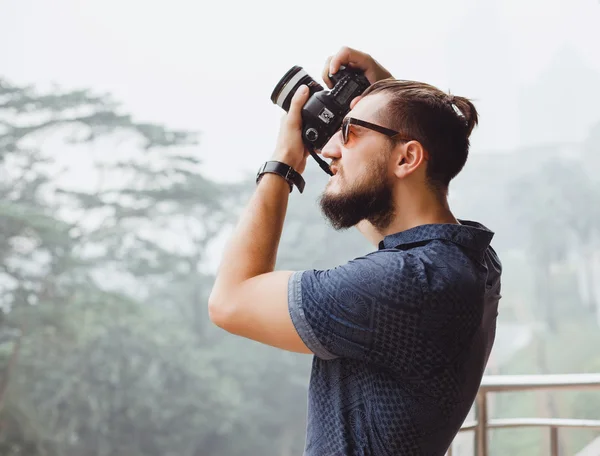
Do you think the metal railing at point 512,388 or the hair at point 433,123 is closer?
the hair at point 433,123

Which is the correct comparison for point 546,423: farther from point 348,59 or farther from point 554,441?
point 348,59

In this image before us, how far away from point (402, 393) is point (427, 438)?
0.19 ft

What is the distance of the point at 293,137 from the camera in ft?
2.81

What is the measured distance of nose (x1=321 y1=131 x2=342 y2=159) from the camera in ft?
2.71

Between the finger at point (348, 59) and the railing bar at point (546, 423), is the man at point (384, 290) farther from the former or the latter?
the railing bar at point (546, 423)

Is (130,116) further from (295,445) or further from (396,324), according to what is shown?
(396,324)

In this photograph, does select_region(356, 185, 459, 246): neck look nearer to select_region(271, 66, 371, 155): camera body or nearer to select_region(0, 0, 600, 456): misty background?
select_region(271, 66, 371, 155): camera body

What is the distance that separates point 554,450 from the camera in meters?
1.40

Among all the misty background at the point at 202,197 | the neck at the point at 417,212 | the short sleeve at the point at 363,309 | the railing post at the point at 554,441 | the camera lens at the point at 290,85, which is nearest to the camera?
the short sleeve at the point at 363,309

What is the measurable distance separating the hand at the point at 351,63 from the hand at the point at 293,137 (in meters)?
0.10

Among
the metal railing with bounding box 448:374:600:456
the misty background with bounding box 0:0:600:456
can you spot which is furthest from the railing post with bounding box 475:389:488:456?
the misty background with bounding box 0:0:600:456

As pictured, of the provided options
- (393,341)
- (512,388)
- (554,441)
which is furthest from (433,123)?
(554,441)

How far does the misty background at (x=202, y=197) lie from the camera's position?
20.4 feet

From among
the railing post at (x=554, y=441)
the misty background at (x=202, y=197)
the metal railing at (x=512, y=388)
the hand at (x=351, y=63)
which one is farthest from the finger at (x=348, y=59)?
the misty background at (x=202, y=197)
